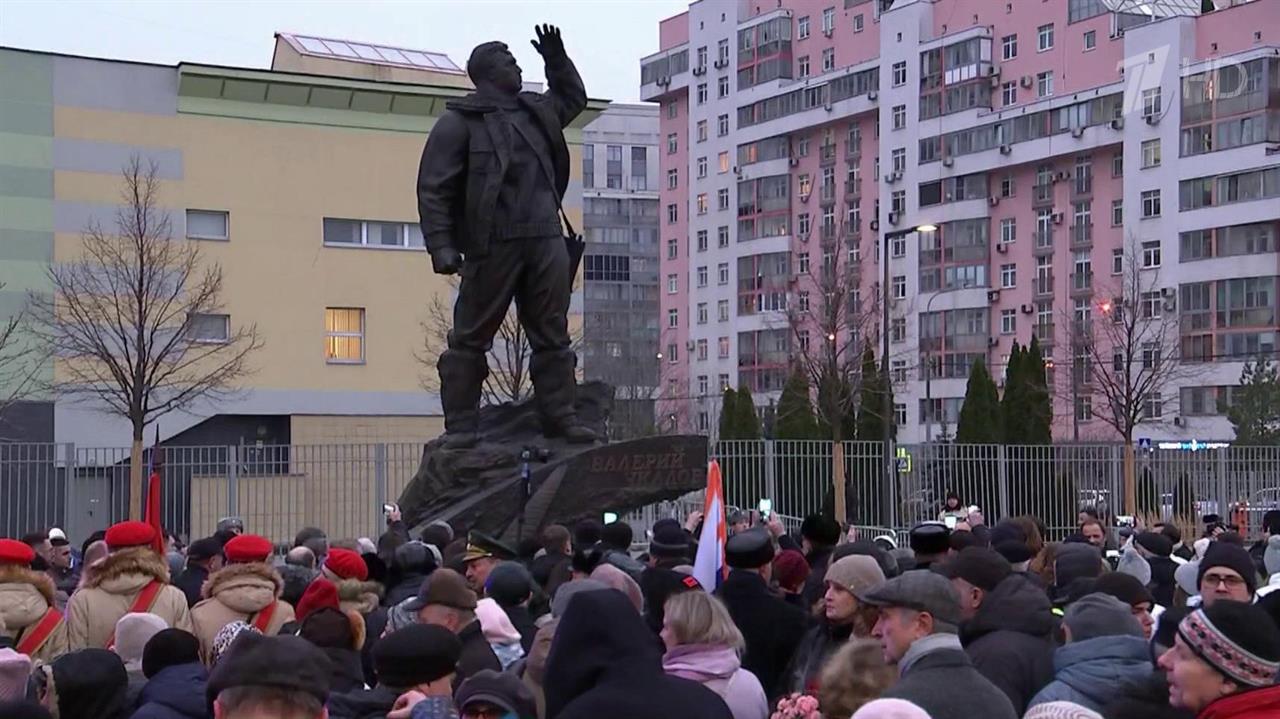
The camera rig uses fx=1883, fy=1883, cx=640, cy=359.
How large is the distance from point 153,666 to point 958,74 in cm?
7398

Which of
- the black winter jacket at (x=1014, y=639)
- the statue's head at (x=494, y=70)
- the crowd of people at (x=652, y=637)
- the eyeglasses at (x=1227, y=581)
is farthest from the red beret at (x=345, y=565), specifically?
the statue's head at (x=494, y=70)

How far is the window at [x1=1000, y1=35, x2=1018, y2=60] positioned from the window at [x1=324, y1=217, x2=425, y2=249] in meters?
39.1

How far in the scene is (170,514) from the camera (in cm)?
2939

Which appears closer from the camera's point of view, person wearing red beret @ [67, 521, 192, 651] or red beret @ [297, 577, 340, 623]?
red beret @ [297, 577, 340, 623]

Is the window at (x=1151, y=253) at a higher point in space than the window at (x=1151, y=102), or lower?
lower

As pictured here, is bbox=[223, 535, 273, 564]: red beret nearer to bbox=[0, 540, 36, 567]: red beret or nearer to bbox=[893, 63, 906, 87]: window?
bbox=[0, 540, 36, 567]: red beret

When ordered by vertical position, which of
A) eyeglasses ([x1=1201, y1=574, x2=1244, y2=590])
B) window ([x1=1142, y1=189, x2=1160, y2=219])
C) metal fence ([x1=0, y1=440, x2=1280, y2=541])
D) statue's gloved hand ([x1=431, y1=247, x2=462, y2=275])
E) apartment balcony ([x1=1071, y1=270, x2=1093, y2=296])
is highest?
window ([x1=1142, y1=189, x2=1160, y2=219])

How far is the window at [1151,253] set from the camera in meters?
71.2

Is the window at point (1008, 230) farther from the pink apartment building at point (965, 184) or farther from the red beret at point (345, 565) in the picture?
the red beret at point (345, 565)

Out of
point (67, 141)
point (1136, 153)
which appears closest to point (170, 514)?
point (67, 141)

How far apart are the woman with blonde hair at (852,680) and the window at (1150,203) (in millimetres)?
67595

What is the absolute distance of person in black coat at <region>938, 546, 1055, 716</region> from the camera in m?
7.35

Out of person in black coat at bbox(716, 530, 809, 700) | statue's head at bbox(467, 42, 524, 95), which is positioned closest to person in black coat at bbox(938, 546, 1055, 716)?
person in black coat at bbox(716, 530, 809, 700)

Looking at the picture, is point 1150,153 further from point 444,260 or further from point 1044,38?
point 444,260
